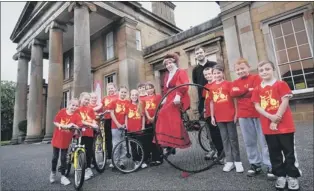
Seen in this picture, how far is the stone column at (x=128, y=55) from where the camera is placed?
47.0 feet

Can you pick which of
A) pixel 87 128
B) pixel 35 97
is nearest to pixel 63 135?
pixel 87 128

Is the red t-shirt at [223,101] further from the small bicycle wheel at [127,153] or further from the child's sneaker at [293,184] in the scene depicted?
the small bicycle wheel at [127,153]

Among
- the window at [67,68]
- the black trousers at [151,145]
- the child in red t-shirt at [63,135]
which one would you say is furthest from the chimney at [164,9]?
the child in red t-shirt at [63,135]

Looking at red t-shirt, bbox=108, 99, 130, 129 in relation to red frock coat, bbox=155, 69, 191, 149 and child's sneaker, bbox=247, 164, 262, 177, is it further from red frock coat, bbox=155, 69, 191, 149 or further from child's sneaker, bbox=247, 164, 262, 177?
child's sneaker, bbox=247, 164, 262, 177

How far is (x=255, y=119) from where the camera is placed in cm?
320

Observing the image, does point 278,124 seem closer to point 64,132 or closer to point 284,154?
point 284,154

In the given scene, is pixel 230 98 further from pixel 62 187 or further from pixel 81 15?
pixel 81 15

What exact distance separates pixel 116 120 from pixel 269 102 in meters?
2.99

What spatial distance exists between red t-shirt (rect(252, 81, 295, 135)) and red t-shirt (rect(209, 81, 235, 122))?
18.5 inches

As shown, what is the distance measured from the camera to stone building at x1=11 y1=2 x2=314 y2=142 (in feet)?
30.2

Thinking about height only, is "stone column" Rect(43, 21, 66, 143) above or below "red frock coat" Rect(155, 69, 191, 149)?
above

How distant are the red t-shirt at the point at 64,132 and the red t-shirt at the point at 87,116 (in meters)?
0.18

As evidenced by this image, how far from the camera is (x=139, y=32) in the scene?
16672 millimetres

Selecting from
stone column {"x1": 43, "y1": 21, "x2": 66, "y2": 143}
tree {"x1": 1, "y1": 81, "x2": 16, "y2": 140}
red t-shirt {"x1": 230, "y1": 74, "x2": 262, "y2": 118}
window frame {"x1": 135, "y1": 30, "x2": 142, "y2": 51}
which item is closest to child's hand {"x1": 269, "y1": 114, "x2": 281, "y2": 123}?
red t-shirt {"x1": 230, "y1": 74, "x2": 262, "y2": 118}
